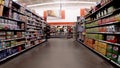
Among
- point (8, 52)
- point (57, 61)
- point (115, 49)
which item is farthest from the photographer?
point (8, 52)

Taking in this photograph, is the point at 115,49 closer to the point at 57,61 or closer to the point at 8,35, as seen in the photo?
the point at 57,61

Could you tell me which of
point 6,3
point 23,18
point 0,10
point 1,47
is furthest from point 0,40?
point 23,18

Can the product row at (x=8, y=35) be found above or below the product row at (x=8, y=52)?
above

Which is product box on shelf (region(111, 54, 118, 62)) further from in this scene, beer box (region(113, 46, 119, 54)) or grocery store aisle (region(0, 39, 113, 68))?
grocery store aisle (region(0, 39, 113, 68))

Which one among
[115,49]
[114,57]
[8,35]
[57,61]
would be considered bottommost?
[57,61]

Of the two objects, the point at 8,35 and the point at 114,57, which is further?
the point at 8,35

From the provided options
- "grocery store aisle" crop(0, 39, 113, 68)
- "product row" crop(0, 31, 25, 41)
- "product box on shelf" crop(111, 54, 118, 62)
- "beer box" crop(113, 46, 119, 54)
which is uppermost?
"product row" crop(0, 31, 25, 41)

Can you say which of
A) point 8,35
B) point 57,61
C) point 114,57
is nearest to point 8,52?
point 8,35

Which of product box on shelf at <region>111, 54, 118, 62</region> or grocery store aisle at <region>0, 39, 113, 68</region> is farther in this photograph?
grocery store aisle at <region>0, 39, 113, 68</region>

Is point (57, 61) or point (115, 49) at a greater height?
point (115, 49)

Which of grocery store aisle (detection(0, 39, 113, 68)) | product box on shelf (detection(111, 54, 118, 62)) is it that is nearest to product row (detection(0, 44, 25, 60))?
grocery store aisle (detection(0, 39, 113, 68))

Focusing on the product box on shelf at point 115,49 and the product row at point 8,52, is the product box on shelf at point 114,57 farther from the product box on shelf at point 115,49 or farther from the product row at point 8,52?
the product row at point 8,52

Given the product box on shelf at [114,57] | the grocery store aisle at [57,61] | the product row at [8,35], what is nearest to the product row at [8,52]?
the grocery store aisle at [57,61]

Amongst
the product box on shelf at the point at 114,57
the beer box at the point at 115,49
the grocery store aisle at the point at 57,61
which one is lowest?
the grocery store aisle at the point at 57,61
